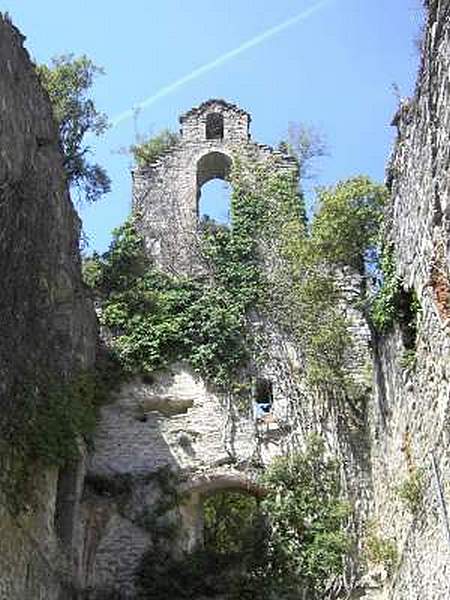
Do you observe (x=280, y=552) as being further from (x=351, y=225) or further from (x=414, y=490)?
(x=351, y=225)

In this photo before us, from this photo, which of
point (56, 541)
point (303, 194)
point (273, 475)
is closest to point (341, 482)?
point (273, 475)

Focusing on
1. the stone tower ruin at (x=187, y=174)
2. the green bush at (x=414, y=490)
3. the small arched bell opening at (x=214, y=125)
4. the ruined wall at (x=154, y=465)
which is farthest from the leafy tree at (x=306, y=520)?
the small arched bell opening at (x=214, y=125)

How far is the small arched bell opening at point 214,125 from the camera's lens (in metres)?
21.1

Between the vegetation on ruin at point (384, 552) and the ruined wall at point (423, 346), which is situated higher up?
the ruined wall at point (423, 346)

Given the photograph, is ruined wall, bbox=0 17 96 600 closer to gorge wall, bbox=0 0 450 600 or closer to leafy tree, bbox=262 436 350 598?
gorge wall, bbox=0 0 450 600

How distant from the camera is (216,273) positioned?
18344 millimetres

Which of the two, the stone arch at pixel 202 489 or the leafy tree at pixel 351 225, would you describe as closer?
the leafy tree at pixel 351 225

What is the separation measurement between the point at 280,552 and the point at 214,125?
9.68 m

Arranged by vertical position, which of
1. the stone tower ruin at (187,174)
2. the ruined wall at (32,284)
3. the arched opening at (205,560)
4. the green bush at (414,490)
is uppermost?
the stone tower ruin at (187,174)

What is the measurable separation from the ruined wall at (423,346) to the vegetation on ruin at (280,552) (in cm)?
94

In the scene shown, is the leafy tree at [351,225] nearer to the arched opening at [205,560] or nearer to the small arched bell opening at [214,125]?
the arched opening at [205,560]

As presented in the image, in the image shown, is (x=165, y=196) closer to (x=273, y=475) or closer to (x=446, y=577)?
(x=273, y=475)

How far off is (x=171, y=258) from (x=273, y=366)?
120 inches

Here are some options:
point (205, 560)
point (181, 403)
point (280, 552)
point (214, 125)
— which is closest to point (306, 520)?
point (280, 552)
